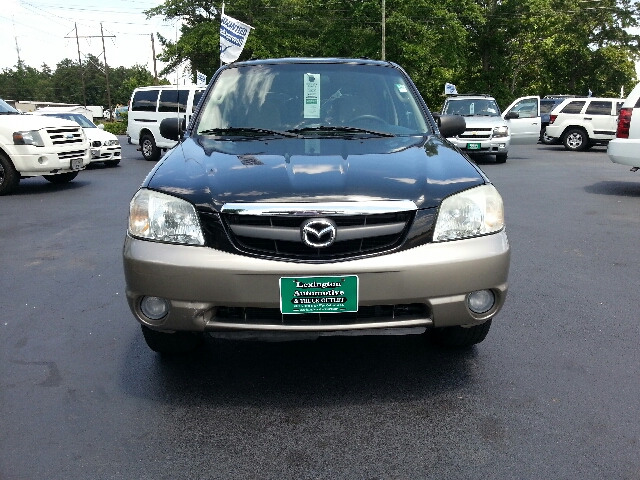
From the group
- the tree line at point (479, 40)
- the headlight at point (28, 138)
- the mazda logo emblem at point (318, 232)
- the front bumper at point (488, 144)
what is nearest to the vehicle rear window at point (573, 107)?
the front bumper at point (488, 144)

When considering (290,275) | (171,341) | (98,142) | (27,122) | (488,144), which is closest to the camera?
(290,275)

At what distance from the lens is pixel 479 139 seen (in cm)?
1634

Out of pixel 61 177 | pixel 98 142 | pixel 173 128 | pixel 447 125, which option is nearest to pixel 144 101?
pixel 98 142

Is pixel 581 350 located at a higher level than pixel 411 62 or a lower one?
lower

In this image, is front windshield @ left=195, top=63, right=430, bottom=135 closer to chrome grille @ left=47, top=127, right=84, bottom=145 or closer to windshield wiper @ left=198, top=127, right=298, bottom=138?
windshield wiper @ left=198, top=127, right=298, bottom=138

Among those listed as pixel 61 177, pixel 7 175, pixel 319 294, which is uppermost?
pixel 319 294

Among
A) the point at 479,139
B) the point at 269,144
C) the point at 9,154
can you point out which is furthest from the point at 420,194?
the point at 479,139

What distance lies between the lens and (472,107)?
17281 mm

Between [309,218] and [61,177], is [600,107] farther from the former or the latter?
[309,218]

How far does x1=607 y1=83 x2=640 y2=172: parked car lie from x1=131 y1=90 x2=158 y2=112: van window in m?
13.1

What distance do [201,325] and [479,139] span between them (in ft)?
47.7

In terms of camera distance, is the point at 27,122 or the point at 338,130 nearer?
the point at 338,130

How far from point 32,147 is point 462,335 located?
31.4ft

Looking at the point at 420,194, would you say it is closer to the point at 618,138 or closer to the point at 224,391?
the point at 224,391
